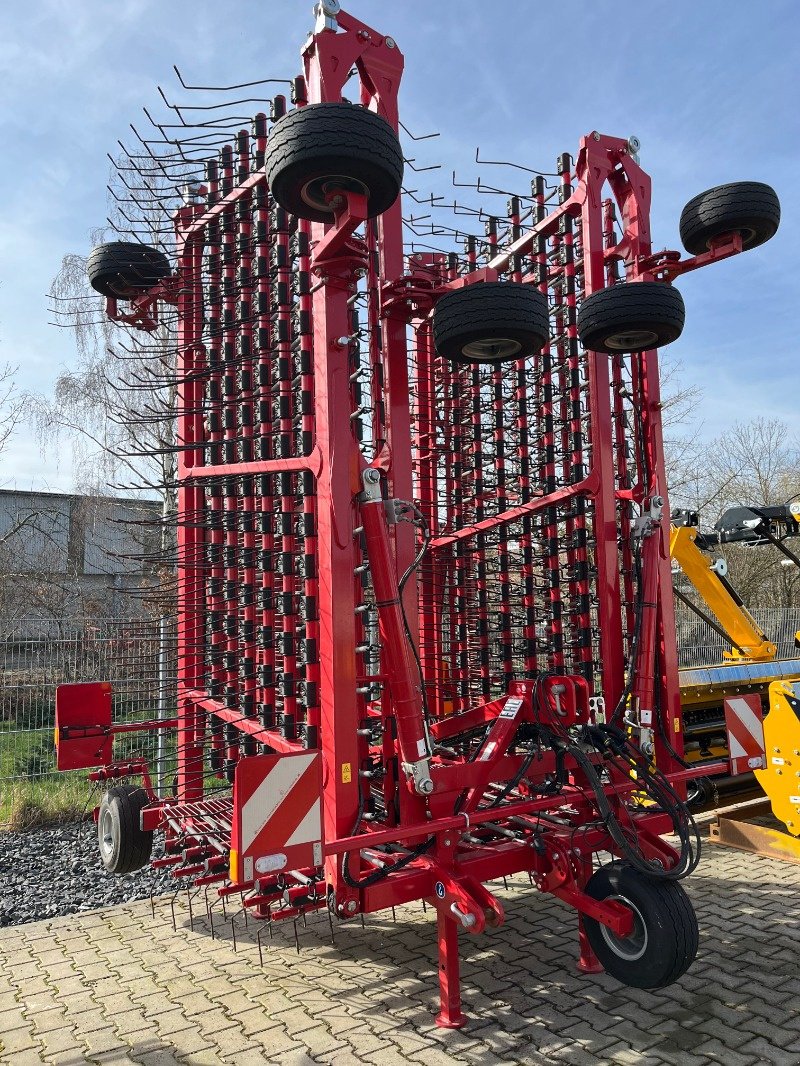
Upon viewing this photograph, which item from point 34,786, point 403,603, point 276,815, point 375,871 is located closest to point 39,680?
point 34,786

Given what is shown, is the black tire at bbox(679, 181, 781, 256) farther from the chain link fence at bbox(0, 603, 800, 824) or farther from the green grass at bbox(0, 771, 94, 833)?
the green grass at bbox(0, 771, 94, 833)

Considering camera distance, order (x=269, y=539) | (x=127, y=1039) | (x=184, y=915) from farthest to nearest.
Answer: (x=184, y=915), (x=269, y=539), (x=127, y=1039)

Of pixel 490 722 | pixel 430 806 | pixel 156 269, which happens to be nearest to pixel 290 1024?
pixel 430 806

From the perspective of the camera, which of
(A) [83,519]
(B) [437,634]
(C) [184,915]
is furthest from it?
(A) [83,519]

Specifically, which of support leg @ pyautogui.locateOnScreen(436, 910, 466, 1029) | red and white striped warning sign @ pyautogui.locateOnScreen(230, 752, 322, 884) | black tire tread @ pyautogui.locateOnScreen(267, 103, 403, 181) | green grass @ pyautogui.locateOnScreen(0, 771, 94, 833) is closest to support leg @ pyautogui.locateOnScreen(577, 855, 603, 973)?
support leg @ pyautogui.locateOnScreen(436, 910, 466, 1029)

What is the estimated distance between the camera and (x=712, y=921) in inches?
181

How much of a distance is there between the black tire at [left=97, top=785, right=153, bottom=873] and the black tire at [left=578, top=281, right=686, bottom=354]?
3718mm

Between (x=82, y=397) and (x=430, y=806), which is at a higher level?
(x=82, y=397)

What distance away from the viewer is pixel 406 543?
3965mm

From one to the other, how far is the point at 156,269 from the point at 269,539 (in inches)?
98.0

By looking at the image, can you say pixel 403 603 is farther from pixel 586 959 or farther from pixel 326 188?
pixel 586 959

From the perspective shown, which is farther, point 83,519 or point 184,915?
point 83,519

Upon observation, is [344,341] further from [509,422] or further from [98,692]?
[98,692]

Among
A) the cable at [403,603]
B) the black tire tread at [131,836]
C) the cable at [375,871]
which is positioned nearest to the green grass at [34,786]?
the black tire tread at [131,836]
